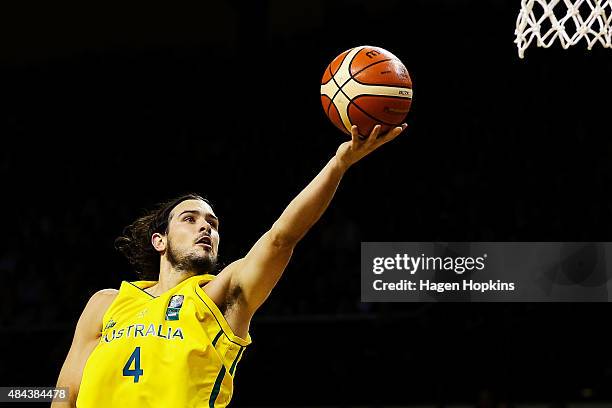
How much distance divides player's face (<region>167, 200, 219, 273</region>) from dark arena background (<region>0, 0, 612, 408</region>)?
338 centimetres

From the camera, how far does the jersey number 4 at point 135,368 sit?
2.67 m

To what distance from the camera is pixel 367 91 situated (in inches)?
97.3

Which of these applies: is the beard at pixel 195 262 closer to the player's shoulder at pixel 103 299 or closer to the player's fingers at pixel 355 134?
the player's shoulder at pixel 103 299

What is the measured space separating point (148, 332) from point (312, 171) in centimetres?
580

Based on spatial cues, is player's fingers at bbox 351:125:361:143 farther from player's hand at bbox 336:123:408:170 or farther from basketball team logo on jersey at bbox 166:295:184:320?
basketball team logo on jersey at bbox 166:295:184:320

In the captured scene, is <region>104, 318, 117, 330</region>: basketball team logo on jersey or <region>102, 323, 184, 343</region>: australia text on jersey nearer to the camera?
<region>102, 323, 184, 343</region>: australia text on jersey

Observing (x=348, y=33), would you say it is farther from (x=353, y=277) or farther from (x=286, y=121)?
(x=353, y=277)

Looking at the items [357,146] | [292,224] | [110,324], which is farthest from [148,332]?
[357,146]

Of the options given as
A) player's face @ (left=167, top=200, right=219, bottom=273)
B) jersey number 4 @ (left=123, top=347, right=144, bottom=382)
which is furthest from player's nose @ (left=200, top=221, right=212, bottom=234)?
jersey number 4 @ (left=123, top=347, right=144, bottom=382)

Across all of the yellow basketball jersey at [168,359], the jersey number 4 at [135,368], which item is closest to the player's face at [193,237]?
the yellow basketball jersey at [168,359]

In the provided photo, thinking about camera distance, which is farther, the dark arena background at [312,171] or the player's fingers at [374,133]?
the dark arena background at [312,171]

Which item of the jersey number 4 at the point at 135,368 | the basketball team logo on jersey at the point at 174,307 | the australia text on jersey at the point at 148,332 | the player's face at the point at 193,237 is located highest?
the player's face at the point at 193,237

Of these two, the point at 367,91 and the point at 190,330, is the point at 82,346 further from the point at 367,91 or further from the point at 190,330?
the point at 367,91

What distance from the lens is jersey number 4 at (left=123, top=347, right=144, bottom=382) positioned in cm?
267
